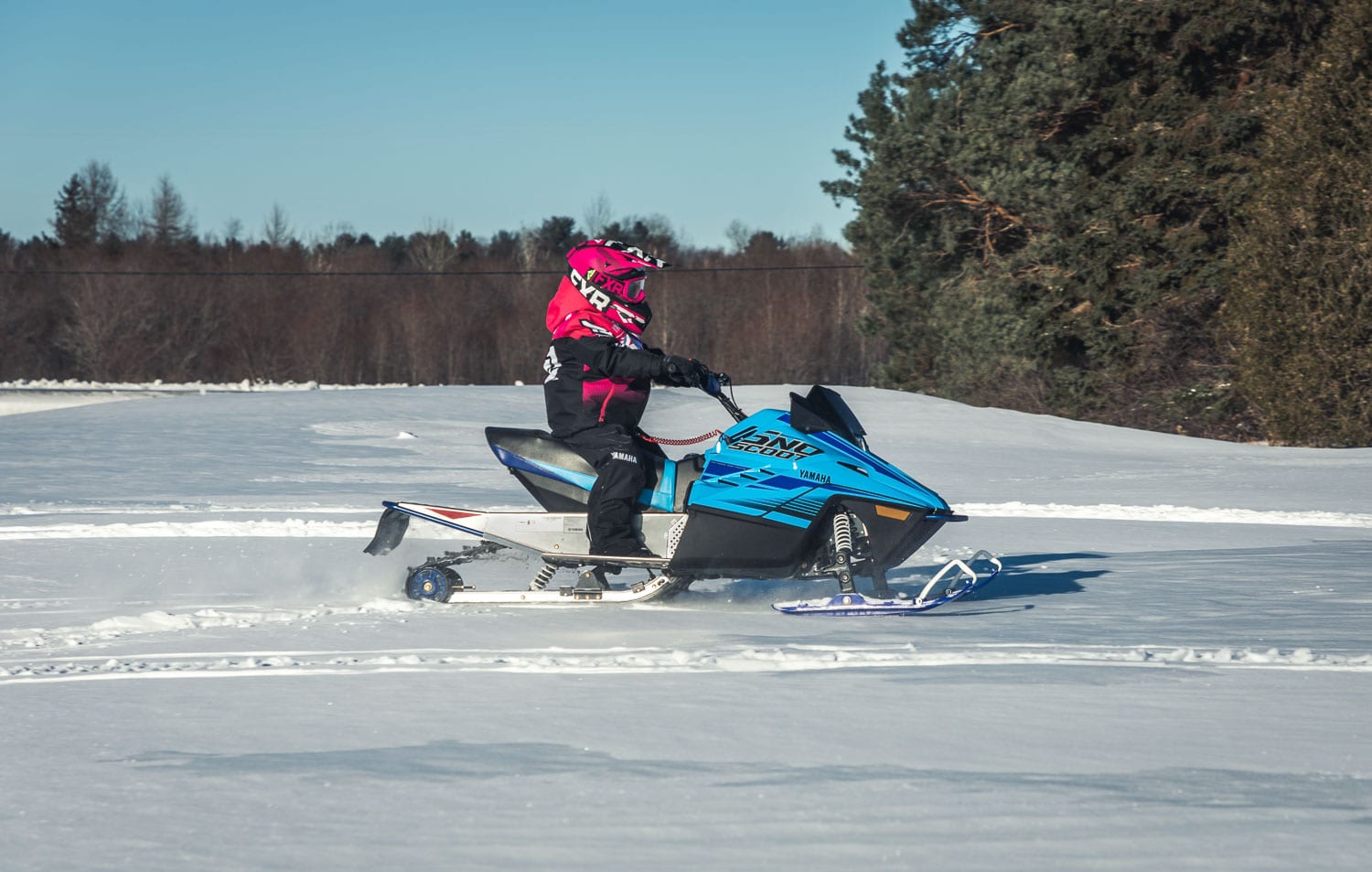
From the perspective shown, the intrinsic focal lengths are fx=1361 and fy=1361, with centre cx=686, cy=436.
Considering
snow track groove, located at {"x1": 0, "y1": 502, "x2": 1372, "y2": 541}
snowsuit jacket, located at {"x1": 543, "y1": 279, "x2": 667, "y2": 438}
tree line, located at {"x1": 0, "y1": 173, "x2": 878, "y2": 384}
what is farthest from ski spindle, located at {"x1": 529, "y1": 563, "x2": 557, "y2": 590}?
tree line, located at {"x1": 0, "y1": 173, "x2": 878, "y2": 384}

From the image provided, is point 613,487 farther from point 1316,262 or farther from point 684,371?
point 1316,262

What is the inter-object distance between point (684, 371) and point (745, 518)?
81 centimetres

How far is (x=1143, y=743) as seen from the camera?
13.3 ft

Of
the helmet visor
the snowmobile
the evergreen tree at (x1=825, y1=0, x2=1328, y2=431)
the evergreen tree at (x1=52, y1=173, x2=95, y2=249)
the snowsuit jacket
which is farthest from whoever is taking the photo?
the evergreen tree at (x1=52, y1=173, x2=95, y2=249)

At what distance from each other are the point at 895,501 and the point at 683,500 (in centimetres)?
108

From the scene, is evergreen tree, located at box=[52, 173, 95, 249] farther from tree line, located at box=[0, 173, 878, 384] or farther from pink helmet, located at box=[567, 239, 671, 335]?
pink helmet, located at box=[567, 239, 671, 335]

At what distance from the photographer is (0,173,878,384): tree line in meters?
63.4

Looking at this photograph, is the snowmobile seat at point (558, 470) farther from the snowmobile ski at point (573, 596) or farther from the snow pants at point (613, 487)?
the snowmobile ski at point (573, 596)

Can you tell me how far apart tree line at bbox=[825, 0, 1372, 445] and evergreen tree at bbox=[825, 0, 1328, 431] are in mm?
49

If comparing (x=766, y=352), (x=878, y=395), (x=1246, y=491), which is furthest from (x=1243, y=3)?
(x=766, y=352)

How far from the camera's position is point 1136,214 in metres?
25.5

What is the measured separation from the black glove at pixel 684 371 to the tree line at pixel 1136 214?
15603 mm

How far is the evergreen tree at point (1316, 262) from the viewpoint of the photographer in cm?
1938

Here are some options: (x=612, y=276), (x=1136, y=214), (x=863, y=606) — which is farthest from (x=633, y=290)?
(x=1136, y=214)
